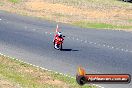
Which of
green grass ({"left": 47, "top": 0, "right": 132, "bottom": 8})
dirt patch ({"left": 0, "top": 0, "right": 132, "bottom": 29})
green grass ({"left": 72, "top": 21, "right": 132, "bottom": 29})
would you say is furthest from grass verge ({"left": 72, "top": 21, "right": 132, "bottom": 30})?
green grass ({"left": 47, "top": 0, "right": 132, "bottom": 8})

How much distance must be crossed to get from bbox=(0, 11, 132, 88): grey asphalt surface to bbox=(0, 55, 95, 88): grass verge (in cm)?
132

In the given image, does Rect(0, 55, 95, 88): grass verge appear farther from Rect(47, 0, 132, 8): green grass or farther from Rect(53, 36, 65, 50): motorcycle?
Rect(47, 0, 132, 8): green grass

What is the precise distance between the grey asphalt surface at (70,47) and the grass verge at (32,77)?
1.32 meters

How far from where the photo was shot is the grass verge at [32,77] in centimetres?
1288

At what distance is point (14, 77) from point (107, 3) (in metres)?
42.4

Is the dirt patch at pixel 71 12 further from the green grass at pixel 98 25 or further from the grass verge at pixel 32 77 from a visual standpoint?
the grass verge at pixel 32 77

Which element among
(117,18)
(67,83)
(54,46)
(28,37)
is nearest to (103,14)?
(117,18)

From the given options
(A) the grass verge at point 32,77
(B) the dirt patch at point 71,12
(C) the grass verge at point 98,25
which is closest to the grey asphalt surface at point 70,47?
(A) the grass verge at point 32,77

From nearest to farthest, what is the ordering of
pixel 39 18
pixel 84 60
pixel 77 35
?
pixel 84 60 → pixel 77 35 → pixel 39 18

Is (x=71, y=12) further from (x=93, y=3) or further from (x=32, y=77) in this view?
(x=32, y=77)

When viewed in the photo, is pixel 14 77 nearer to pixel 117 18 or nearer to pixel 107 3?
pixel 117 18

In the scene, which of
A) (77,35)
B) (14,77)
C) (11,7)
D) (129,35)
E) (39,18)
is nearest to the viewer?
(14,77)

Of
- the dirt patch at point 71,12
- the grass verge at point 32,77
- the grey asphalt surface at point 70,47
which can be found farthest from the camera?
the dirt patch at point 71,12

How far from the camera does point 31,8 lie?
46.9m
